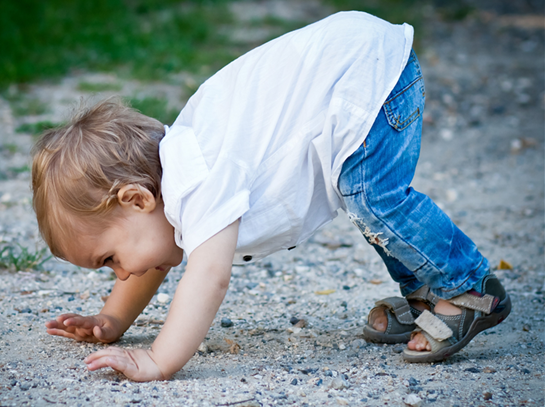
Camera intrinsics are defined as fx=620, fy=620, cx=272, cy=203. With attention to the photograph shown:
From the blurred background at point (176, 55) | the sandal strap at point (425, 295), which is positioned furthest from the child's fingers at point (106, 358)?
the blurred background at point (176, 55)

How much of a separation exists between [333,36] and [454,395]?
111 cm

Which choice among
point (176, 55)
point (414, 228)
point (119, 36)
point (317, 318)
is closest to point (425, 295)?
point (414, 228)

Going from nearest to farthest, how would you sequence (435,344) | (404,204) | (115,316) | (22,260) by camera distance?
(404,204)
(435,344)
(115,316)
(22,260)

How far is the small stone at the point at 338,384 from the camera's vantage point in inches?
70.4

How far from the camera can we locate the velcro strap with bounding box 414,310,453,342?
200 cm

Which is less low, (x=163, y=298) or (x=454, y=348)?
(x=454, y=348)

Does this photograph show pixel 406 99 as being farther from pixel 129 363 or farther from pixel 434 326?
pixel 129 363

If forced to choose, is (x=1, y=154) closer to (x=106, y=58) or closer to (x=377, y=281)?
(x=106, y=58)

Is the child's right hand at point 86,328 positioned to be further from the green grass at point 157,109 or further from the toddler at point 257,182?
the green grass at point 157,109

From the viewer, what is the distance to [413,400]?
1.70m

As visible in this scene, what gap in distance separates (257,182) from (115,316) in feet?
2.41

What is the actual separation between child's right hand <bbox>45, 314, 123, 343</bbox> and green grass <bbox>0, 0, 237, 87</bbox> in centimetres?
398

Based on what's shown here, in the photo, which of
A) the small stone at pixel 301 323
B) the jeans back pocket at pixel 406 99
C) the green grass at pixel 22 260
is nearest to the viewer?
the jeans back pocket at pixel 406 99

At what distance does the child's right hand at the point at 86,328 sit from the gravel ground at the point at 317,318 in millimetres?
43
